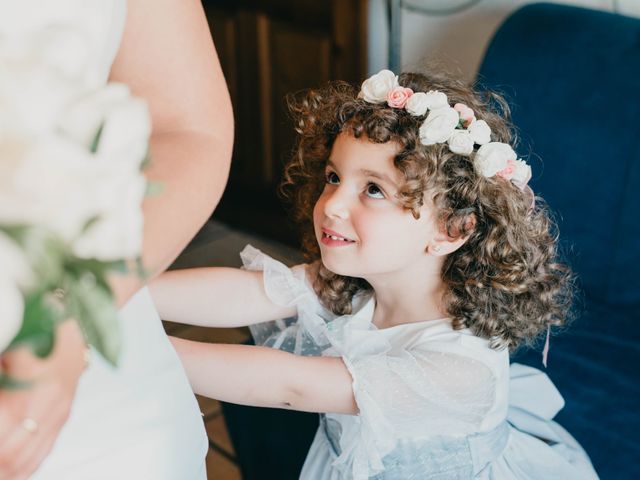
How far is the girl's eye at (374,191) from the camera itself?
1345 millimetres

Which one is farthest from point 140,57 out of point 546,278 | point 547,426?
Result: point 547,426

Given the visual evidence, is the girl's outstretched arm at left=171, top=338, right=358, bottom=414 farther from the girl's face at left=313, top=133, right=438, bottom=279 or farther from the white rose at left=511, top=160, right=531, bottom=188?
the white rose at left=511, top=160, right=531, bottom=188

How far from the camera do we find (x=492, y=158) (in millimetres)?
1338

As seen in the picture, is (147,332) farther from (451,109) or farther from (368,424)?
(451,109)

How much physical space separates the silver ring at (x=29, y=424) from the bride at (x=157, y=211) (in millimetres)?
212

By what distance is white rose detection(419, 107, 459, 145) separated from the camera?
4.36 ft

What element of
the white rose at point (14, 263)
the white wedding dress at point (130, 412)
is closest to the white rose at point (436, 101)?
the white wedding dress at point (130, 412)

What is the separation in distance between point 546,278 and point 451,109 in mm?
343

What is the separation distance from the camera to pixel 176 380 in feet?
3.17

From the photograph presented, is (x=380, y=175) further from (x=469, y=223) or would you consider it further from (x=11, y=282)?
(x=11, y=282)

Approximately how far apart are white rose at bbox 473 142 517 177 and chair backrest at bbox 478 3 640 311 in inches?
21.9

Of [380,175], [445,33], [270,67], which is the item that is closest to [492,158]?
[380,175]

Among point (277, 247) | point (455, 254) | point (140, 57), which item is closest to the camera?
point (140, 57)

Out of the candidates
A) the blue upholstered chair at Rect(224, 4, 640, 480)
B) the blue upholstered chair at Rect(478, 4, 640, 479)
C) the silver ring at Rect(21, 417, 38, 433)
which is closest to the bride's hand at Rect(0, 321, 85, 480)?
the silver ring at Rect(21, 417, 38, 433)
